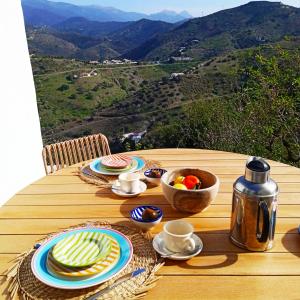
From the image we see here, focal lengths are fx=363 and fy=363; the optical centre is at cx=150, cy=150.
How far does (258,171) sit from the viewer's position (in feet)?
3.36

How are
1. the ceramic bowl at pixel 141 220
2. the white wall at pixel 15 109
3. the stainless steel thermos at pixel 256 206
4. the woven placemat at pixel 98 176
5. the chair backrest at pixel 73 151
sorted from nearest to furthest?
1. the stainless steel thermos at pixel 256 206
2. the ceramic bowl at pixel 141 220
3. the woven placemat at pixel 98 176
4. the chair backrest at pixel 73 151
5. the white wall at pixel 15 109

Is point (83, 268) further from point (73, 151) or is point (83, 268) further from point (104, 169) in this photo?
point (73, 151)

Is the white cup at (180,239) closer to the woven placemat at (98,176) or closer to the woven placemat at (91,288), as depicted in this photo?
the woven placemat at (91,288)

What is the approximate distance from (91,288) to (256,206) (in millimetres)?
497

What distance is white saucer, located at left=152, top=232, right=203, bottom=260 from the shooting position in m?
1.04

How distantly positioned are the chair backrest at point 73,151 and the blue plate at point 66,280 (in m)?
0.92

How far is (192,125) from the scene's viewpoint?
421 centimetres

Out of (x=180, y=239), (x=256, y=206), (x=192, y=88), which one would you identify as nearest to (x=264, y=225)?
(x=256, y=206)

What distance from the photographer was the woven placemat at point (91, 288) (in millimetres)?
913

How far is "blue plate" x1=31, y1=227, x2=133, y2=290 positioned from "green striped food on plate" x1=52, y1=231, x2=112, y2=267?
Answer: 0.14ft

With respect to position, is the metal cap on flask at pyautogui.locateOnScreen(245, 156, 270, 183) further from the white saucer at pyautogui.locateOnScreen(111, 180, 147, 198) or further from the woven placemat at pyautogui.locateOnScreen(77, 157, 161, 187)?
the woven placemat at pyautogui.locateOnScreen(77, 157, 161, 187)

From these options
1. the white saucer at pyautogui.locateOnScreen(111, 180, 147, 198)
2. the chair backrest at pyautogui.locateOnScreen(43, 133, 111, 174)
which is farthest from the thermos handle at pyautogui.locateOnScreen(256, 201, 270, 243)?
the chair backrest at pyautogui.locateOnScreen(43, 133, 111, 174)

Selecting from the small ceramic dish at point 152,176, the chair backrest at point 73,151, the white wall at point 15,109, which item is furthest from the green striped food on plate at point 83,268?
the white wall at point 15,109

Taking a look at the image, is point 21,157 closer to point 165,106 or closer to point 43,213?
point 43,213
